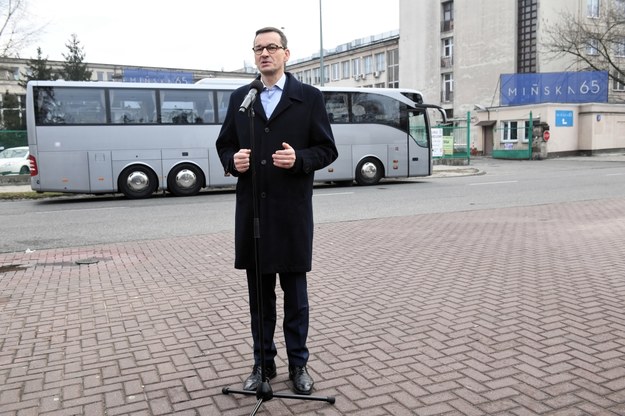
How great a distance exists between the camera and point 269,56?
3230 mm

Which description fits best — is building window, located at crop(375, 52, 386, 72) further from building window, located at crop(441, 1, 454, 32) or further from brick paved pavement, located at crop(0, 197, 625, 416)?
brick paved pavement, located at crop(0, 197, 625, 416)

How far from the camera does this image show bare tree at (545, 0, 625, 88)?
1414 inches

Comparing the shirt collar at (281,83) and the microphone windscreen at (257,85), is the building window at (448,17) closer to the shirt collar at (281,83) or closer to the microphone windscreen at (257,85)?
the shirt collar at (281,83)

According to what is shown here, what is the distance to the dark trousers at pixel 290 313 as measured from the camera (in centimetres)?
345

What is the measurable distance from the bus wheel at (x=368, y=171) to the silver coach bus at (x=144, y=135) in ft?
0.12

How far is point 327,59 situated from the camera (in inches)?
2933

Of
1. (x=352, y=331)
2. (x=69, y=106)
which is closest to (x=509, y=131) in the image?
(x=69, y=106)

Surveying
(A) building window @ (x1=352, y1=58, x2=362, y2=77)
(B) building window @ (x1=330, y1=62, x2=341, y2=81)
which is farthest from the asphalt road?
(B) building window @ (x1=330, y1=62, x2=341, y2=81)

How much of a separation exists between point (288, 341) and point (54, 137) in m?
14.9

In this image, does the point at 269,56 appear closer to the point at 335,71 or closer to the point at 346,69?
the point at 346,69

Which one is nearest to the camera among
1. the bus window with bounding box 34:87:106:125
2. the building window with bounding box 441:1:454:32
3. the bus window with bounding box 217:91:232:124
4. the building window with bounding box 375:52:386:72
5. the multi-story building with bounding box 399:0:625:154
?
the bus window with bounding box 34:87:106:125

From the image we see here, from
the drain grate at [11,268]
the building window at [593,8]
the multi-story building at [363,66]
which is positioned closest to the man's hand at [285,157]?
the drain grate at [11,268]

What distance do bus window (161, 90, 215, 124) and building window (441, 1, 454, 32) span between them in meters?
40.7

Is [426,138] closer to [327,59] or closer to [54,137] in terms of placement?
[54,137]
